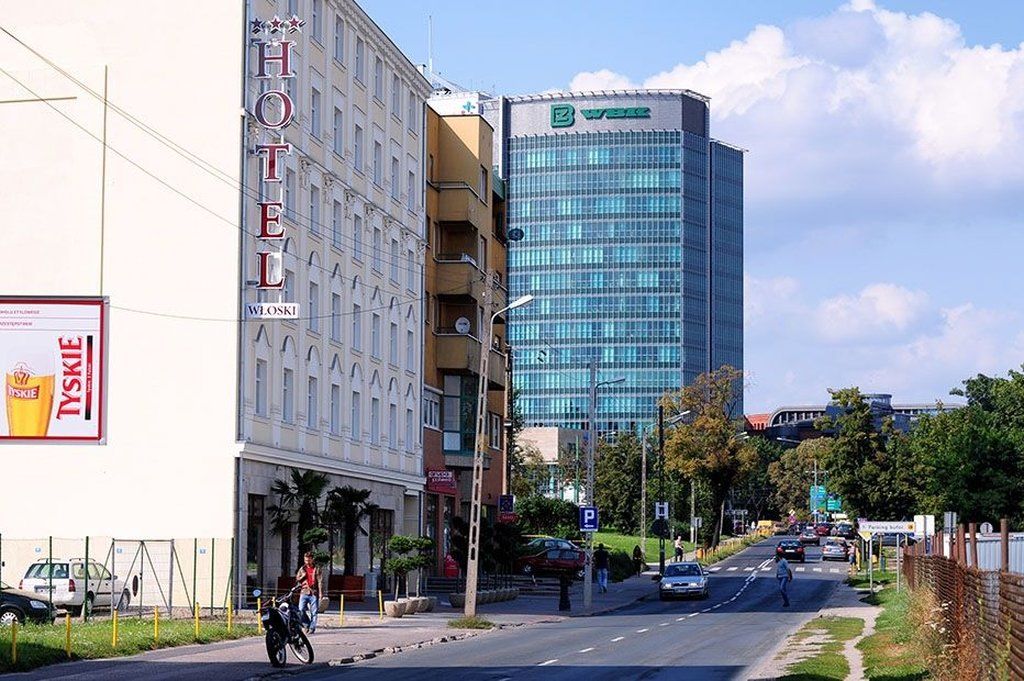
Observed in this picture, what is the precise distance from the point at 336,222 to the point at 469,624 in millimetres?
17525

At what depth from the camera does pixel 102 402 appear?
47.0 m

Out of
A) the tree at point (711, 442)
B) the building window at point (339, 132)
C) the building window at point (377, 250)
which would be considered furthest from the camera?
the tree at point (711, 442)

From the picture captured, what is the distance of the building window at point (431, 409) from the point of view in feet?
230

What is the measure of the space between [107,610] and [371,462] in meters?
18.7

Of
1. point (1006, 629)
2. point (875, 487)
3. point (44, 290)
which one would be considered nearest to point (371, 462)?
point (44, 290)

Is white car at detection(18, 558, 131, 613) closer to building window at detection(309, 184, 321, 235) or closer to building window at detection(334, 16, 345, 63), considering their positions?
building window at detection(309, 184, 321, 235)

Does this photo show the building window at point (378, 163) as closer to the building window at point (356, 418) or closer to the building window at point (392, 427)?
the building window at point (356, 418)

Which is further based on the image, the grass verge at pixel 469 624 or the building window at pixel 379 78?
the building window at pixel 379 78

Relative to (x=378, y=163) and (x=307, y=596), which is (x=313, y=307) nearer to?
(x=378, y=163)

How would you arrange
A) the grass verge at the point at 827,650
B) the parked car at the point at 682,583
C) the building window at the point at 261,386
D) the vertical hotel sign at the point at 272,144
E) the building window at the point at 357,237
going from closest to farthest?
1. the grass verge at the point at 827,650
2. the vertical hotel sign at the point at 272,144
3. the building window at the point at 261,386
4. the building window at the point at 357,237
5. the parked car at the point at 682,583

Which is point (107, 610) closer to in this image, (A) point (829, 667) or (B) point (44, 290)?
(B) point (44, 290)

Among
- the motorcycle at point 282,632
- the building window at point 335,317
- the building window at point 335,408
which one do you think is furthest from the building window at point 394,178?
the motorcycle at point 282,632

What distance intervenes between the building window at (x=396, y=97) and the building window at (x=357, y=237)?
688 centimetres

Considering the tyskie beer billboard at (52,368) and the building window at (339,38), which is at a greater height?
the building window at (339,38)
